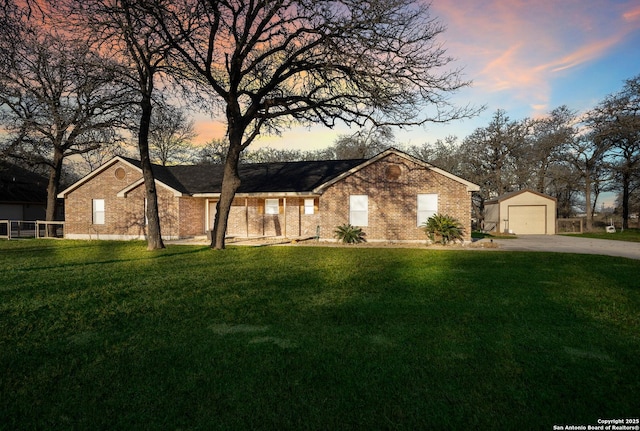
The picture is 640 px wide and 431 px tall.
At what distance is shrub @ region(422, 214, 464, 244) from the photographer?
19109mm

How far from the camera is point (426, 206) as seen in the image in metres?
19.8

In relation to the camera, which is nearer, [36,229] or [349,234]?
[349,234]

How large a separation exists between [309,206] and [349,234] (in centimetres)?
412

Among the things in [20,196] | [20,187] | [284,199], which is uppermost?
[20,187]

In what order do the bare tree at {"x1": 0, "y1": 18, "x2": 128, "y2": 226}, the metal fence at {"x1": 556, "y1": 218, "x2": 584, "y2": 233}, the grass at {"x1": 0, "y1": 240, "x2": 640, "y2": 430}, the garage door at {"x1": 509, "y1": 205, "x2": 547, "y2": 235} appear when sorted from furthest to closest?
the metal fence at {"x1": 556, "y1": 218, "x2": 584, "y2": 233}
the garage door at {"x1": 509, "y1": 205, "x2": 547, "y2": 235}
the bare tree at {"x1": 0, "y1": 18, "x2": 128, "y2": 226}
the grass at {"x1": 0, "y1": 240, "x2": 640, "y2": 430}

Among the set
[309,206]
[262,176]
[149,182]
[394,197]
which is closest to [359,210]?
[394,197]

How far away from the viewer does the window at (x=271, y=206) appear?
2364 centimetres

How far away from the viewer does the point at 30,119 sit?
22.8 meters

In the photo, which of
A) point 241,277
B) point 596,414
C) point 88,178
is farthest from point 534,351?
point 88,178

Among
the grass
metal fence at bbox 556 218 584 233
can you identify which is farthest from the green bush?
metal fence at bbox 556 218 584 233

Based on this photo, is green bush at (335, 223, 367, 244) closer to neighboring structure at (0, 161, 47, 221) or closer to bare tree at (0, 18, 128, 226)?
bare tree at (0, 18, 128, 226)

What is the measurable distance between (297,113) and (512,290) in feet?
40.0

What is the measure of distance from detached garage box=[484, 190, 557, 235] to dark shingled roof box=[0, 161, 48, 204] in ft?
136

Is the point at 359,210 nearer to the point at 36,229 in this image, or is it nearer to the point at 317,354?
the point at 317,354
